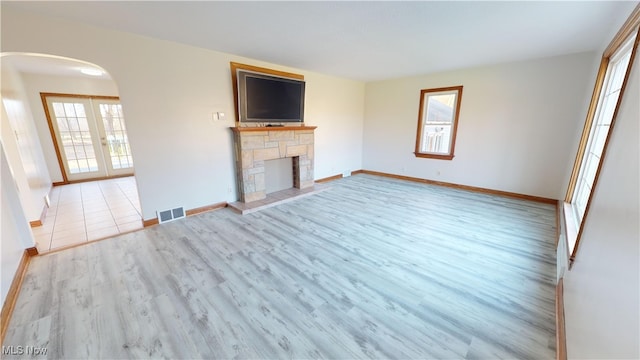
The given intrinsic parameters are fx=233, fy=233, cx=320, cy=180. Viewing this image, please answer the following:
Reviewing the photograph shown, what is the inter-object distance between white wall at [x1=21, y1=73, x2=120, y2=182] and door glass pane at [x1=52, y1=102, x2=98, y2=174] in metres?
0.21

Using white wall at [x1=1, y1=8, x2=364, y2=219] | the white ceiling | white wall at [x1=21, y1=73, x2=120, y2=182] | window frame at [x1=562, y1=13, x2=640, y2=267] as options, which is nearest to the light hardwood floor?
window frame at [x1=562, y1=13, x2=640, y2=267]

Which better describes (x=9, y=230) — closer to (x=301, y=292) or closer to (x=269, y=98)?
(x=301, y=292)

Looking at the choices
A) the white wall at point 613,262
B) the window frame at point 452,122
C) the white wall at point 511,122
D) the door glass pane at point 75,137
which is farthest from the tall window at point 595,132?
the door glass pane at point 75,137

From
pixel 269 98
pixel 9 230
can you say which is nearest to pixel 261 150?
pixel 269 98

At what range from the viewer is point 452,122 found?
4.69 meters


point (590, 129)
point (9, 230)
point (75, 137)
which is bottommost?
point (9, 230)

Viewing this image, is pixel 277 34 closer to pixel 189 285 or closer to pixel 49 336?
pixel 189 285

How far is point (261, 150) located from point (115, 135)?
4.70 m

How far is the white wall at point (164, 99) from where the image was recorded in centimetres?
228

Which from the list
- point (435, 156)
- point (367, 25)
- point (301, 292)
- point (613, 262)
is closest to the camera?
point (613, 262)

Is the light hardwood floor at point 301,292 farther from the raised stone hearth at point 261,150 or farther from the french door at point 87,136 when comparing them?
the french door at point 87,136

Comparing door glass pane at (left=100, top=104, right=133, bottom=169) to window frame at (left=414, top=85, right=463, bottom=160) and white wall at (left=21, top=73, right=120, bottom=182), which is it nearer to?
white wall at (left=21, top=73, right=120, bottom=182)

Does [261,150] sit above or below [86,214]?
above

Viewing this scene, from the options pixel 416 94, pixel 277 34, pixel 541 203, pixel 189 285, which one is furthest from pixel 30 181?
pixel 541 203
